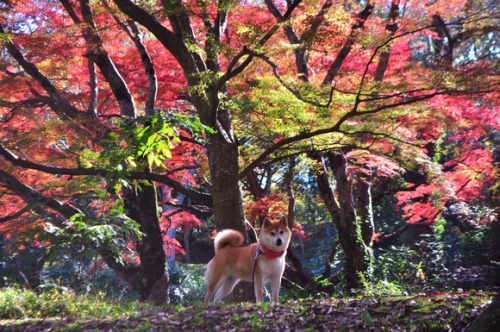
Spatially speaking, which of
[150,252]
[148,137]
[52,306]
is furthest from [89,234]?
[150,252]

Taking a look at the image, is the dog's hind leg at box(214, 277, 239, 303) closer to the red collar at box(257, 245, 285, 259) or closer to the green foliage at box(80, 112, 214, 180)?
the red collar at box(257, 245, 285, 259)

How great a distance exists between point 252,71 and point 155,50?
3499mm

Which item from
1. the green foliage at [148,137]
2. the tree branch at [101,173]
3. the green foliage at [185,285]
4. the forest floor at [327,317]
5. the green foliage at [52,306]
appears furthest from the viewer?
the green foliage at [185,285]

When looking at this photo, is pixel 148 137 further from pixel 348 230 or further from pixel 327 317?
pixel 348 230

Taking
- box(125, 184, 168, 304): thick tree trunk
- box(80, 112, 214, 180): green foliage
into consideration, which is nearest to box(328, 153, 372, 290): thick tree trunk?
box(125, 184, 168, 304): thick tree trunk

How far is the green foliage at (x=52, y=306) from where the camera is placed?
6867 millimetres

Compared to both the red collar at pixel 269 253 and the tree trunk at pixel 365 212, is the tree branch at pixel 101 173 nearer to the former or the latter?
the red collar at pixel 269 253

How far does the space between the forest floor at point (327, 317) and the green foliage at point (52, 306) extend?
1223 millimetres

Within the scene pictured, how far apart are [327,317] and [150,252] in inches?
247

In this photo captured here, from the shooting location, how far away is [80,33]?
9586mm

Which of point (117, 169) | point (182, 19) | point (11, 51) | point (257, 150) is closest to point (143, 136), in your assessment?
point (117, 169)

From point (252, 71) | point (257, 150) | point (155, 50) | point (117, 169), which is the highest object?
point (155, 50)

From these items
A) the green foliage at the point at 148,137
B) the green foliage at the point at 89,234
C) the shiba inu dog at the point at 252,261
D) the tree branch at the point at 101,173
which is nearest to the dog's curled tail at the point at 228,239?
the shiba inu dog at the point at 252,261

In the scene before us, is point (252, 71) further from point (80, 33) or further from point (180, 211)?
point (180, 211)
